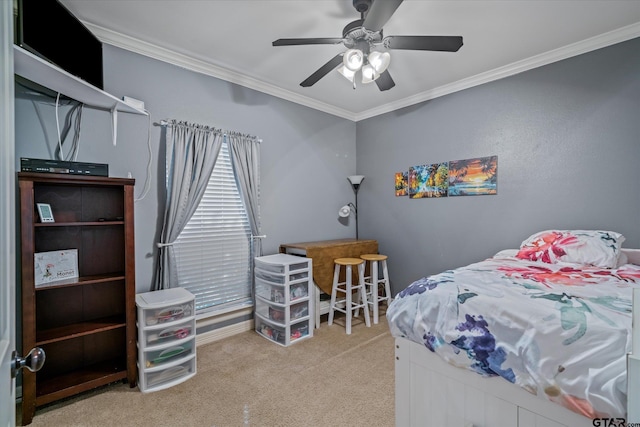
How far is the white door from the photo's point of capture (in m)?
0.62

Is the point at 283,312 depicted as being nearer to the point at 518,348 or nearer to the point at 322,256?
the point at 322,256

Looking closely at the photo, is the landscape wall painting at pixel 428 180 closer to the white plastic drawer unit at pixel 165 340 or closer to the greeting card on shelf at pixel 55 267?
the white plastic drawer unit at pixel 165 340

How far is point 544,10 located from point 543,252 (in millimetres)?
1658

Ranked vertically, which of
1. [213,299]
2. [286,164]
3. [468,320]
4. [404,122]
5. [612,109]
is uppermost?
[404,122]

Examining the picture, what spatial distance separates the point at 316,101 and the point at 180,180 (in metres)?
1.91

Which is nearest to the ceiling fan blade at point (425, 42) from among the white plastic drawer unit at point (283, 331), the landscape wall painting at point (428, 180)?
the landscape wall painting at point (428, 180)

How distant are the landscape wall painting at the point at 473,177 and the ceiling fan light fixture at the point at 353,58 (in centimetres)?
176

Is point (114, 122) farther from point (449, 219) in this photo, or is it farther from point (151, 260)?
point (449, 219)

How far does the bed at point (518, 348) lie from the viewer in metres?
0.91

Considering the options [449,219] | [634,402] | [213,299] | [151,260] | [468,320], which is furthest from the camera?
[449,219]

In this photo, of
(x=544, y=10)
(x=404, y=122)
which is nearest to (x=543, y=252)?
(x=544, y=10)

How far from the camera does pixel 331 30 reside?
214 cm

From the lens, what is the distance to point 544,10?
1.93 metres

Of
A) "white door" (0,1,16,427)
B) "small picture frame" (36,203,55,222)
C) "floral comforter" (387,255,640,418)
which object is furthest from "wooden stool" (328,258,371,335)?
"white door" (0,1,16,427)
